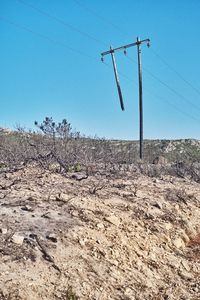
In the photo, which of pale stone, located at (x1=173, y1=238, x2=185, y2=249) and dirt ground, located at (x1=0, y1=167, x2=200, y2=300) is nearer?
dirt ground, located at (x1=0, y1=167, x2=200, y2=300)

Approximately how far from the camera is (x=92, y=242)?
5.29m

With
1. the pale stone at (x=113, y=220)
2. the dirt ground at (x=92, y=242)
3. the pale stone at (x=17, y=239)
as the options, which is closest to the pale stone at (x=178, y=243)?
the dirt ground at (x=92, y=242)

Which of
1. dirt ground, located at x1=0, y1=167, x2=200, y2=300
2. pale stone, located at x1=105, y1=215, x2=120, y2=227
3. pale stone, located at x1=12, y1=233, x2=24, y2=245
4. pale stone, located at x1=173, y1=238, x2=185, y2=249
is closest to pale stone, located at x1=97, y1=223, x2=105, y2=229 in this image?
dirt ground, located at x1=0, y1=167, x2=200, y2=300

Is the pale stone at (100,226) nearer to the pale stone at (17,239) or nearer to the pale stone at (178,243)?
the pale stone at (17,239)

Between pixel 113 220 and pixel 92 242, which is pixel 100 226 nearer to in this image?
pixel 113 220

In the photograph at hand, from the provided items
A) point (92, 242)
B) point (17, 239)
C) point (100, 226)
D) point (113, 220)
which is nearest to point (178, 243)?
point (113, 220)

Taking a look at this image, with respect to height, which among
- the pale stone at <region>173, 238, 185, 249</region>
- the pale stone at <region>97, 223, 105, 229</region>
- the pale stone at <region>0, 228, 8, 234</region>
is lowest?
the pale stone at <region>173, 238, 185, 249</region>

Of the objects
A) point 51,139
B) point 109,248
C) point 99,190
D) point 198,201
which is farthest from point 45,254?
point 51,139

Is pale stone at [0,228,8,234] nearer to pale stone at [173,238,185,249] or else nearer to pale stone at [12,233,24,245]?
pale stone at [12,233,24,245]

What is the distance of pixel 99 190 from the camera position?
7965mm

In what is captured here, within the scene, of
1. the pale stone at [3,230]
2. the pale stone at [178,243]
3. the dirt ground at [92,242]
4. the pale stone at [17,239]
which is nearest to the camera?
the dirt ground at [92,242]

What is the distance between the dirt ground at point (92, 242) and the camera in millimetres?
4324

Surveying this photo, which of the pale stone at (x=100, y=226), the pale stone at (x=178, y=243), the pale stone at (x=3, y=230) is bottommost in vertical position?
the pale stone at (x=178, y=243)

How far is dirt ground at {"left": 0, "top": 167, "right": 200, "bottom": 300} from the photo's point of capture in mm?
4324
